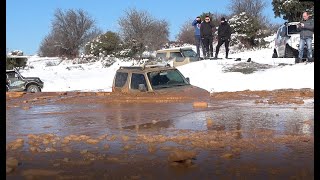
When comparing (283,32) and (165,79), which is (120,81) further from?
(283,32)

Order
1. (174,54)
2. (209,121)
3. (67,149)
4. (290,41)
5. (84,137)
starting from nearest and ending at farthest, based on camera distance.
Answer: (67,149) → (84,137) → (209,121) → (290,41) → (174,54)

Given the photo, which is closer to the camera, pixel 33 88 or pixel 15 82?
pixel 15 82

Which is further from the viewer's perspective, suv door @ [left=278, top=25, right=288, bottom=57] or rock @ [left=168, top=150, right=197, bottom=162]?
suv door @ [left=278, top=25, right=288, bottom=57]

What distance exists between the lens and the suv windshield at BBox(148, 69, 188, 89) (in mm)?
11570

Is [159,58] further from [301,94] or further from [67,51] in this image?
[67,51]

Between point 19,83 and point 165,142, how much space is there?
64.2 feet

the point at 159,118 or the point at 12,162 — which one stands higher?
the point at 159,118

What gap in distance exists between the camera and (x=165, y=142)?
5410 mm

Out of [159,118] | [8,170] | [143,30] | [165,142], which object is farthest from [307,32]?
[143,30]

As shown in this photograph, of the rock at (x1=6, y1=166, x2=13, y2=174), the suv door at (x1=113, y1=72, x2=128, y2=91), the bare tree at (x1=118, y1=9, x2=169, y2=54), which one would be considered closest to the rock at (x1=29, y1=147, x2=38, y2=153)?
the rock at (x1=6, y1=166, x2=13, y2=174)

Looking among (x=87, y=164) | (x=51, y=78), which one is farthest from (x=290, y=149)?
(x=51, y=78)

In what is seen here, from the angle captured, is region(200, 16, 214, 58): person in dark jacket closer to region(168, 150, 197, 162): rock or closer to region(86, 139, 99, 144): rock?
region(86, 139, 99, 144): rock

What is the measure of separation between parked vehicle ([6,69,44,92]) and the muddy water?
14.8 metres

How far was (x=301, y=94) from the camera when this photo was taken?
10.8 metres
